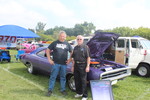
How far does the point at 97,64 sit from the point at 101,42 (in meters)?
0.99

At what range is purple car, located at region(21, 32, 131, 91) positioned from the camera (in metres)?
5.02

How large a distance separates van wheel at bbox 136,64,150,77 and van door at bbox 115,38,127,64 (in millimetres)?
741

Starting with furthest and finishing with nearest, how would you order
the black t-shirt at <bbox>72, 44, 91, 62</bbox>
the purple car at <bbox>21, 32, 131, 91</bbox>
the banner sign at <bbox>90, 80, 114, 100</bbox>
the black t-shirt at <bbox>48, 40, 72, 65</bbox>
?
the purple car at <bbox>21, 32, 131, 91</bbox> → the black t-shirt at <bbox>48, 40, 72, 65</bbox> → the black t-shirt at <bbox>72, 44, 91, 62</bbox> → the banner sign at <bbox>90, 80, 114, 100</bbox>

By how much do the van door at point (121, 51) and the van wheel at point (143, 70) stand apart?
0.74 m

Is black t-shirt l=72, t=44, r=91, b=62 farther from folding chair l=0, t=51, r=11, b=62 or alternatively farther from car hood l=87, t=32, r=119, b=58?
folding chair l=0, t=51, r=11, b=62

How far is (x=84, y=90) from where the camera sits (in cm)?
456

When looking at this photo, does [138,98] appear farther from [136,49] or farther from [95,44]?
[136,49]

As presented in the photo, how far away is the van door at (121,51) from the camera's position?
8305 millimetres

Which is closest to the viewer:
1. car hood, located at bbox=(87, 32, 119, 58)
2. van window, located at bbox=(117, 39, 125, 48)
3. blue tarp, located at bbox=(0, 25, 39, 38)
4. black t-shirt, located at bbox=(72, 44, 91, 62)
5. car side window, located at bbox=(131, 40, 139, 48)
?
black t-shirt, located at bbox=(72, 44, 91, 62)

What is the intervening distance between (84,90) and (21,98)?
1.69m

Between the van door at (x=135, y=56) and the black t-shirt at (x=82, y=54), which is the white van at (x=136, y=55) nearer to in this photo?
the van door at (x=135, y=56)

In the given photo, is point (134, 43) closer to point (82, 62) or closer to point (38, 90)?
point (82, 62)

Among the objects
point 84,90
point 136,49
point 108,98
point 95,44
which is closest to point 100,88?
point 108,98

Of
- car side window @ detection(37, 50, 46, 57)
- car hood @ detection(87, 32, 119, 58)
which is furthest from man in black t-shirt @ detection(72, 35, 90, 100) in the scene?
car side window @ detection(37, 50, 46, 57)
